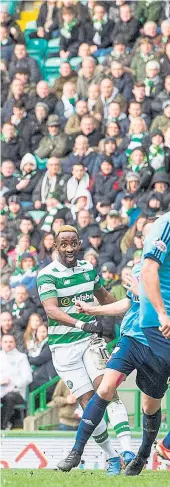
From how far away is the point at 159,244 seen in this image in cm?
891

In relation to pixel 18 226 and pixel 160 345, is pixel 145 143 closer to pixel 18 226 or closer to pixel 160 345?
pixel 18 226

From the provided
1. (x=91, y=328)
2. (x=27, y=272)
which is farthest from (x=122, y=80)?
(x=91, y=328)

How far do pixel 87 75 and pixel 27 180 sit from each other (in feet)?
6.34

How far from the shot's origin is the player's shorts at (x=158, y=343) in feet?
30.6

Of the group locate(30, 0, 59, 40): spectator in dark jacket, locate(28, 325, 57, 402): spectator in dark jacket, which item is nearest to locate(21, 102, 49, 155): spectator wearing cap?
locate(30, 0, 59, 40): spectator in dark jacket

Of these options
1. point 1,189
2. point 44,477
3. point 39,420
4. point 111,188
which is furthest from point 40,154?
point 44,477

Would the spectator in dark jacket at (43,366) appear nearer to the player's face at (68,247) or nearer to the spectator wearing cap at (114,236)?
the spectator wearing cap at (114,236)

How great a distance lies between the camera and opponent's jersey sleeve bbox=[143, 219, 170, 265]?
891 centimetres

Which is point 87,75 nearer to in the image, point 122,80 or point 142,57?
point 122,80

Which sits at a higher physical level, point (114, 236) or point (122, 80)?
point (122, 80)

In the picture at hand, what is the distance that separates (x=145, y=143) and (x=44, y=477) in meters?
9.26

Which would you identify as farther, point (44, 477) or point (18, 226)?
point (18, 226)

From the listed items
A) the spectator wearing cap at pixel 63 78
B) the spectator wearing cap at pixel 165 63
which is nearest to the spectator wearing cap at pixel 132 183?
the spectator wearing cap at pixel 165 63

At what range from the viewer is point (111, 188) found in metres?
19.0
